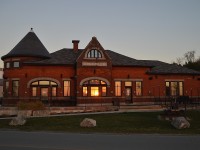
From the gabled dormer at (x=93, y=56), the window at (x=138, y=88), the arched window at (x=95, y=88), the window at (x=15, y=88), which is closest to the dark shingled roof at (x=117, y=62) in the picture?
the gabled dormer at (x=93, y=56)

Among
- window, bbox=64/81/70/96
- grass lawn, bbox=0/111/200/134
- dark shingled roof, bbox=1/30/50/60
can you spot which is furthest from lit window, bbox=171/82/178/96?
dark shingled roof, bbox=1/30/50/60

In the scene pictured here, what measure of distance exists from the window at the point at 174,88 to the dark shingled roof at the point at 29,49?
60.6 feet

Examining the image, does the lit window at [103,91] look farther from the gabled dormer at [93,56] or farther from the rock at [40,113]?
the rock at [40,113]

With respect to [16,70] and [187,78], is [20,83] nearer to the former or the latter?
[16,70]

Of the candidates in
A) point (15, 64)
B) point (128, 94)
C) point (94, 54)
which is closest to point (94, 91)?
point (94, 54)

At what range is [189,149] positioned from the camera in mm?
10898

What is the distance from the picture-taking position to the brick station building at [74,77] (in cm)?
3550

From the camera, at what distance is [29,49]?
37562 millimetres

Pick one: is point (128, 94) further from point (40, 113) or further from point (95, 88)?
point (40, 113)

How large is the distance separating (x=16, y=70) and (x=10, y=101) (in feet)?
14.2

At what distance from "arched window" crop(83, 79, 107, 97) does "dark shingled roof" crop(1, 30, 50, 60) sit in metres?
7.50

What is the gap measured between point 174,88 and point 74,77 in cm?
1548

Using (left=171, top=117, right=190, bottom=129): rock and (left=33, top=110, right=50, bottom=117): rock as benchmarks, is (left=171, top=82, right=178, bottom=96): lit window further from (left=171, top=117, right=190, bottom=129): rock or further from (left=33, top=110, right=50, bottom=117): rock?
(left=171, top=117, right=190, bottom=129): rock

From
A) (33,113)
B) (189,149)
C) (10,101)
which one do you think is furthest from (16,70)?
(189,149)
